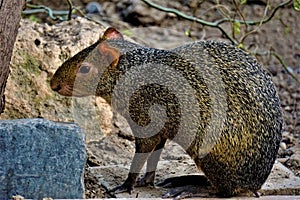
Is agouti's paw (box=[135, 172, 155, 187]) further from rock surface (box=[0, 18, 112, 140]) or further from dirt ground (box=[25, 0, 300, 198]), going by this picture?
rock surface (box=[0, 18, 112, 140])

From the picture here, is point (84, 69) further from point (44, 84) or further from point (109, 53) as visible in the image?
point (44, 84)

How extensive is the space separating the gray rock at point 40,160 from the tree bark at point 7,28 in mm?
814

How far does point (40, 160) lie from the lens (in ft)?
14.4

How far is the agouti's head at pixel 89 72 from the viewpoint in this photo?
5.16 meters

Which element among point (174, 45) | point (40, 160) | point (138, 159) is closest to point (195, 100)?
point (138, 159)

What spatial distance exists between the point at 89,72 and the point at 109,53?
0.77 feet

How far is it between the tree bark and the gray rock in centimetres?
81

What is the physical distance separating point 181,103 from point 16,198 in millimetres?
1281

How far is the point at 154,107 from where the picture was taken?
16.5 ft

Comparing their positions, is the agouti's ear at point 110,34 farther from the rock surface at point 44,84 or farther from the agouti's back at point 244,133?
the rock surface at point 44,84

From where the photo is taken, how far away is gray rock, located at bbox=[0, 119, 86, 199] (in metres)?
4.36

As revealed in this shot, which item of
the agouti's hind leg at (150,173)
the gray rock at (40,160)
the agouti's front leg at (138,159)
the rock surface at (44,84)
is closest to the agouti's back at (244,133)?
the agouti's front leg at (138,159)

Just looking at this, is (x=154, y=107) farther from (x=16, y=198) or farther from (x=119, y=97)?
(x=16, y=198)

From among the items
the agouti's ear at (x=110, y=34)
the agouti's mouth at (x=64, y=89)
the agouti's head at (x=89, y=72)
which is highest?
the agouti's ear at (x=110, y=34)
